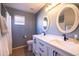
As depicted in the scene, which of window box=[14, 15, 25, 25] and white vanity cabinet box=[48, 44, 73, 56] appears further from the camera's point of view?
window box=[14, 15, 25, 25]

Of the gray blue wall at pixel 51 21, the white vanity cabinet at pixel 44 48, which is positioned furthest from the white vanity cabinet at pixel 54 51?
the gray blue wall at pixel 51 21

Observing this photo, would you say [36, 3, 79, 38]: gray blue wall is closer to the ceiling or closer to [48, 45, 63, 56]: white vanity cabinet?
the ceiling

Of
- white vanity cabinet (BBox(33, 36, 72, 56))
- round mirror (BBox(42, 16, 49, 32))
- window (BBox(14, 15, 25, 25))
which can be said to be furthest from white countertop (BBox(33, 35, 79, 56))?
window (BBox(14, 15, 25, 25))

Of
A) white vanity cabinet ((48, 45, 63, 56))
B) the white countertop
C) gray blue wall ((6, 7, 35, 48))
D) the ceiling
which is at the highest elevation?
the ceiling

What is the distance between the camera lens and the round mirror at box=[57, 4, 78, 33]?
134 cm

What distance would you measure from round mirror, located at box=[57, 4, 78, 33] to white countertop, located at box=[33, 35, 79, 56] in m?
0.22

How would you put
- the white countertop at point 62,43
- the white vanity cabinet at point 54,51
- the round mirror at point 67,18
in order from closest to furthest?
the white countertop at point 62,43 → the white vanity cabinet at point 54,51 → the round mirror at point 67,18

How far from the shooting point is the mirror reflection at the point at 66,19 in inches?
54.7

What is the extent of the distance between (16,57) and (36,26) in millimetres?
579

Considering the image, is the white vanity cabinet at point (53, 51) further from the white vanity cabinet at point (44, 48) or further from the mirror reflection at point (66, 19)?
the mirror reflection at point (66, 19)

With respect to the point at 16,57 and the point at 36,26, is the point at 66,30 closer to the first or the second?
the point at 36,26

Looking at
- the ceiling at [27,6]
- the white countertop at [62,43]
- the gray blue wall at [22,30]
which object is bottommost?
the white countertop at [62,43]

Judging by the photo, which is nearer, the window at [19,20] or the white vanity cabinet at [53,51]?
the white vanity cabinet at [53,51]

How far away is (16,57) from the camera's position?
3.93ft
